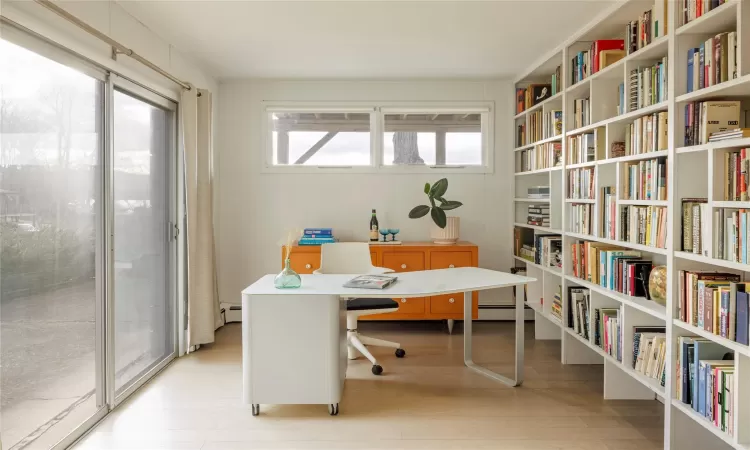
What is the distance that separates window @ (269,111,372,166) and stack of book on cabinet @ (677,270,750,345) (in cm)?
351

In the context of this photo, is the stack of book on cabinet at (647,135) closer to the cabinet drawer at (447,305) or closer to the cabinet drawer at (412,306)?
the cabinet drawer at (447,305)

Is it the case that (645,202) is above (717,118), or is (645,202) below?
below

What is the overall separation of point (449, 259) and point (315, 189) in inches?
61.7

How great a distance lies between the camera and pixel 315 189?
215 inches

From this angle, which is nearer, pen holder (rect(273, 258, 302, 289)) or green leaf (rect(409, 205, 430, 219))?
pen holder (rect(273, 258, 302, 289))

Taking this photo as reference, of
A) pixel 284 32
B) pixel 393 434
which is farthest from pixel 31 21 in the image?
pixel 393 434

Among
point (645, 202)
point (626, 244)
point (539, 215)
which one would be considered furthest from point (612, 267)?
point (539, 215)

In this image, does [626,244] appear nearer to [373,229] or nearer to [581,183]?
[581,183]

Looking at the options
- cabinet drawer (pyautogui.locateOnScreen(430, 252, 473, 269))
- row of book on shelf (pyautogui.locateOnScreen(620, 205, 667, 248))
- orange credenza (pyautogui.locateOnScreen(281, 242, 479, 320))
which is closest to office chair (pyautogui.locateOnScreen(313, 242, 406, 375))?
orange credenza (pyautogui.locateOnScreen(281, 242, 479, 320))

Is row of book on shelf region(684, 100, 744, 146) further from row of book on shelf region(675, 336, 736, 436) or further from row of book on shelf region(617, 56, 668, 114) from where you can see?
row of book on shelf region(675, 336, 736, 436)

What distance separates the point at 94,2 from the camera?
2.93 meters

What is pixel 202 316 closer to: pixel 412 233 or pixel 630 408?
pixel 412 233

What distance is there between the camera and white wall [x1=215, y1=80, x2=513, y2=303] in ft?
17.8

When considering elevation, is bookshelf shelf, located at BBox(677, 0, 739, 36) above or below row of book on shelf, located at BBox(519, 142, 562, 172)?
above
